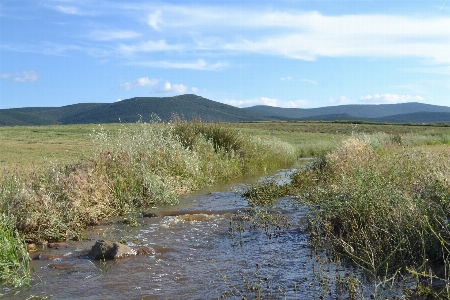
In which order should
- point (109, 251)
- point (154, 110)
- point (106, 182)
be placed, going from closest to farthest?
point (109, 251), point (106, 182), point (154, 110)

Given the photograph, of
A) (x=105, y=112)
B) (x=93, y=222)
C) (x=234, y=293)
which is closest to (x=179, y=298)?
(x=234, y=293)

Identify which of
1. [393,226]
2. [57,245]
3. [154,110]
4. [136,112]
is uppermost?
[154,110]

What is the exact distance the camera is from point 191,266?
722 cm

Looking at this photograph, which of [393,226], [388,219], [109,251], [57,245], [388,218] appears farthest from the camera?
[57,245]

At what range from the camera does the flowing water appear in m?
6.10

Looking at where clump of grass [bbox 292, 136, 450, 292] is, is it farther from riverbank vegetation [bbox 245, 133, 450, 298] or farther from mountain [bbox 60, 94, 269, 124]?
mountain [bbox 60, 94, 269, 124]

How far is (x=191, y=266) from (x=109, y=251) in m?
1.40

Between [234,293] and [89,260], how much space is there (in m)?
2.76

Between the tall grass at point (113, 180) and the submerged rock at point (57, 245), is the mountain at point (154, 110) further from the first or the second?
the submerged rock at point (57, 245)

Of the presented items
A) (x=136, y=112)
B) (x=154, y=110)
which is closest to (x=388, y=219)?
(x=154, y=110)

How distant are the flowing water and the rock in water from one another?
0.47ft

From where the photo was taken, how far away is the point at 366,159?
43.8ft

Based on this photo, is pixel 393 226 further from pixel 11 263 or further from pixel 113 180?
pixel 113 180

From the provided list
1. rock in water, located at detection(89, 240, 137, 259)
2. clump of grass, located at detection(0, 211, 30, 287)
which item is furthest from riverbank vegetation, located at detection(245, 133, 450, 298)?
clump of grass, located at detection(0, 211, 30, 287)
